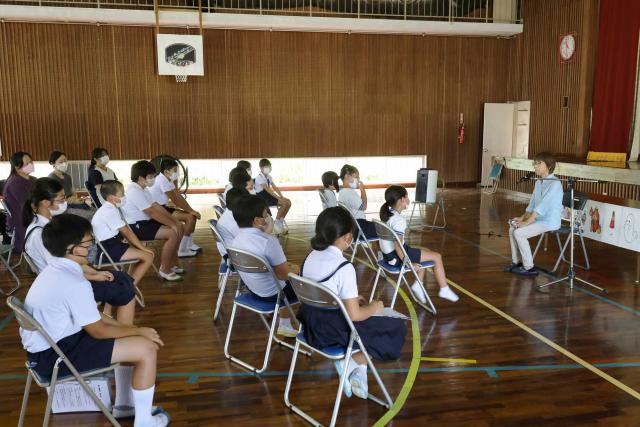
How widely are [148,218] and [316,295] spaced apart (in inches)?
156

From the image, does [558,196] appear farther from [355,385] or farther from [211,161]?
[211,161]

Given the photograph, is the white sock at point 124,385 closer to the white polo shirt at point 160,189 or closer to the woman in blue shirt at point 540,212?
the white polo shirt at point 160,189

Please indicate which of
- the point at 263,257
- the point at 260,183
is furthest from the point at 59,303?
the point at 260,183

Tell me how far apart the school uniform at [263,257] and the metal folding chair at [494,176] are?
11.5 m

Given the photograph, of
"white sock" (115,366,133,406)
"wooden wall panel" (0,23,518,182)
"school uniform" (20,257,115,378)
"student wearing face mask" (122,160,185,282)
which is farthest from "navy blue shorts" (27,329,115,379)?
"wooden wall panel" (0,23,518,182)

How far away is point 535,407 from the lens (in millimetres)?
3518

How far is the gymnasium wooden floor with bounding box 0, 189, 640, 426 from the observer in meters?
3.45

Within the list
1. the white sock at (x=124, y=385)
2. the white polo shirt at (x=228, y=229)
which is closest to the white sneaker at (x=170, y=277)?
the white polo shirt at (x=228, y=229)

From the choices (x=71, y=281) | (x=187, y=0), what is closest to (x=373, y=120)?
(x=187, y=0)

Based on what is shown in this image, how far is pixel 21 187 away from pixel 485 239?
21.7 feet

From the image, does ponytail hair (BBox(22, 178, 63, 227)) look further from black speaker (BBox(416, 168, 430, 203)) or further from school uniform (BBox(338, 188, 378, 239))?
black speaker (BBox(416, 168, 430, 203))

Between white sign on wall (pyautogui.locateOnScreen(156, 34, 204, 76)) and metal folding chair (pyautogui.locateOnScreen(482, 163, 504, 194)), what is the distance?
313 inches

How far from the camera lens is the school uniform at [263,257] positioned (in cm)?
407

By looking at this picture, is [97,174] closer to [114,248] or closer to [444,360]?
[114,248]
